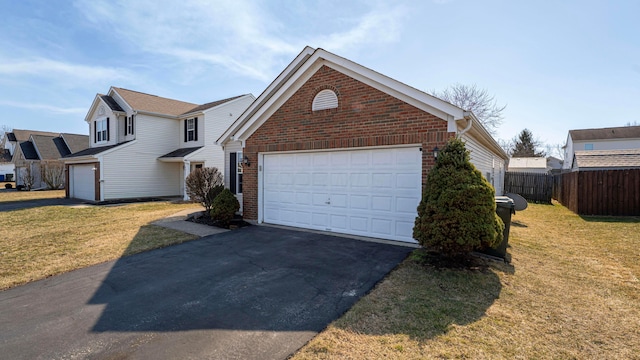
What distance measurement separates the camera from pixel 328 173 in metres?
8.56

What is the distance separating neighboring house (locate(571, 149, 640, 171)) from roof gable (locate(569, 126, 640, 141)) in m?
26.2

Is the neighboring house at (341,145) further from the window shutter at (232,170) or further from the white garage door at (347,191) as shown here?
the window shutter at (232,170)

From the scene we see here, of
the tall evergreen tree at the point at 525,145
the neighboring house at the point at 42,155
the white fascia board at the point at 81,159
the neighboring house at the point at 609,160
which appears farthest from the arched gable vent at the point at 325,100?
the tall evergreen tree at the point at 525,145

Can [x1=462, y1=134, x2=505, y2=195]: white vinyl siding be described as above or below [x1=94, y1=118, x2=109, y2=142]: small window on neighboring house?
below

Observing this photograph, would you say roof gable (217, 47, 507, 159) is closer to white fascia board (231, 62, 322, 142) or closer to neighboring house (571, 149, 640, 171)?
white fascia board (231, 62, 322, 142)

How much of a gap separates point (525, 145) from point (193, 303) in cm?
5968

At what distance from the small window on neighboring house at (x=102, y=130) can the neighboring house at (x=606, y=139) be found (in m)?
45.1

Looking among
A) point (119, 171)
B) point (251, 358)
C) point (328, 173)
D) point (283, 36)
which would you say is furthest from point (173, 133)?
point (251, 358)

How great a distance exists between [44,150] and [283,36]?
113 feet

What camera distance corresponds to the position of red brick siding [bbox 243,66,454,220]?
704 centimetres

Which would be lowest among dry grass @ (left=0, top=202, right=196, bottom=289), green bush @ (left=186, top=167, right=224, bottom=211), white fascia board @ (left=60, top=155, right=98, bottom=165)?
dry grass @ (left=0, top=202, right=196, bottom=289)

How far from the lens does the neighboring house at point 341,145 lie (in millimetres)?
7121

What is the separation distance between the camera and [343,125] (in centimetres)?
811

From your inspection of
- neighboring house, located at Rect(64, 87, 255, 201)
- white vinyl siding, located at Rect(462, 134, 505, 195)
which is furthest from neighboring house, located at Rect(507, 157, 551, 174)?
neighboring house, located at Rect(64, 87, 255, 201)
